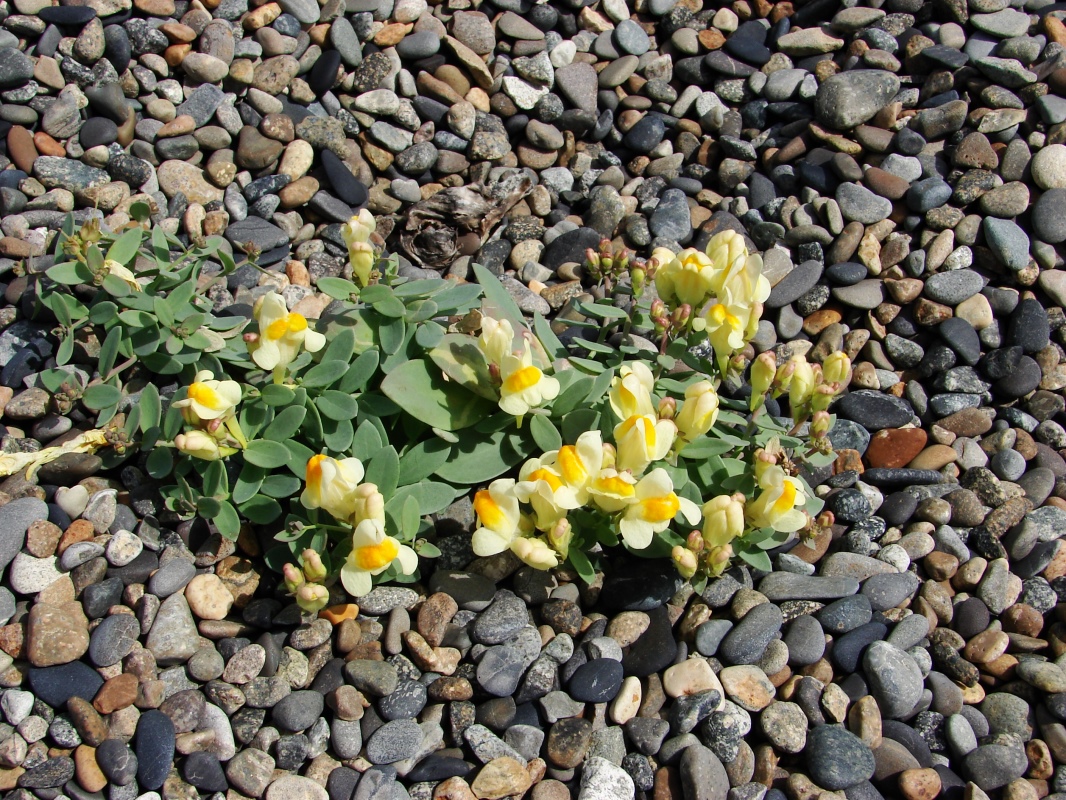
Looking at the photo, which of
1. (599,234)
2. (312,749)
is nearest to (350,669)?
(312,749)

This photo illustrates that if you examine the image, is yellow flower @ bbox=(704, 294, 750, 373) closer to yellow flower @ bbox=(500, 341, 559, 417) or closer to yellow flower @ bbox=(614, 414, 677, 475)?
yellow flower @ bbox=(614, 414, 677, 475)

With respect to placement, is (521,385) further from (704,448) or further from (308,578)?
(308,578)

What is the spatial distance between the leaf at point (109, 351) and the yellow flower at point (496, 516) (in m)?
1.46

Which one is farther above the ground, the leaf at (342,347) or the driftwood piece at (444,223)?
the leaf at (342,347)

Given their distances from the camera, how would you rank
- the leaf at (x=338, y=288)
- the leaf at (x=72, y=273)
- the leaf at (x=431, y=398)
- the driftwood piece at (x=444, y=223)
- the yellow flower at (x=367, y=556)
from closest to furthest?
the yellow flower at (x=367, y=556) → the leaf at (x=431, y=398) → the leaf at (x=338, y=288) → the leaf at (x=72, y=273) → the driftwood piece at (x=444, y=223)

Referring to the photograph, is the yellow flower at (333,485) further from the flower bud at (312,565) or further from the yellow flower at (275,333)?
the yellow flower at (275,333)

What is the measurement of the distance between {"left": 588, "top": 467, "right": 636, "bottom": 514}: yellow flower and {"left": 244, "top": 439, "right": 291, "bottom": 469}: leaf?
929 millimetres

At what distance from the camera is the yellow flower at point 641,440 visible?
2383 mm

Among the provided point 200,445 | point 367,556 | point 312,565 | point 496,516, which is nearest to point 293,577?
point 312,565

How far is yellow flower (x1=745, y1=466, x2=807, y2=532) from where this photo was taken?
251 centimetres

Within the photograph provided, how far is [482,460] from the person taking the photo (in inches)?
110

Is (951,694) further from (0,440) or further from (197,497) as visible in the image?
(0,440)

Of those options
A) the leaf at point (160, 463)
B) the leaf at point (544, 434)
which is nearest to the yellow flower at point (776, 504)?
the leaf at point (544, 434)

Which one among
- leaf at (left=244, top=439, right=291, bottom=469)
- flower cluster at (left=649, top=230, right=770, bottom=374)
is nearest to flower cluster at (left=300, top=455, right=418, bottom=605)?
leaf at (left=244, top=439, right=291, bottom=469)
